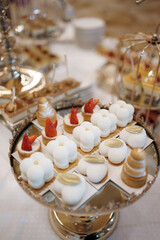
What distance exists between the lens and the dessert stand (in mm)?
694

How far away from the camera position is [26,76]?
→ 1436 millimetres

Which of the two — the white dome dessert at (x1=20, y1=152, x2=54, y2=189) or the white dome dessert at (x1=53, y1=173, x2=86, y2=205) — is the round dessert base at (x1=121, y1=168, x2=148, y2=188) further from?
the white dome dessert at (x1=20, y1=152, x2=54, y2=189)

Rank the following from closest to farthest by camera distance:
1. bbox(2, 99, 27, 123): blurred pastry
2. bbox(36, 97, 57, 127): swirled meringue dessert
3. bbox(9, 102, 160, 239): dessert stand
Answer: bbox(9, 102, 160, 239): dessert stand
bbox(36, 97, 57, 127): swirled meringue dessert
bbox(2, 99, 27, 123): blurred pastry

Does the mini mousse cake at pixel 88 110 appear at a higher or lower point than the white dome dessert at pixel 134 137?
higher

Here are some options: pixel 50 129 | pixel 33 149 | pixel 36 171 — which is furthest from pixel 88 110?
pixel 36 171

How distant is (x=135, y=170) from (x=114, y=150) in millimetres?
125

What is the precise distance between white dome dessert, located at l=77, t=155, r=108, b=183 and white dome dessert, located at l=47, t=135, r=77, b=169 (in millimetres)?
47

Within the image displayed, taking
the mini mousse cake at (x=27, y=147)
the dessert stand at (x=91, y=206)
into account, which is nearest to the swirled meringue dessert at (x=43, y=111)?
the dessert stand at (x=91, y=206)

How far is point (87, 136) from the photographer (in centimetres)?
87

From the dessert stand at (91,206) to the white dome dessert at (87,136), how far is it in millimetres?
162

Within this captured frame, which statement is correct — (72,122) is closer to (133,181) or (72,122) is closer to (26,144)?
(26,144)

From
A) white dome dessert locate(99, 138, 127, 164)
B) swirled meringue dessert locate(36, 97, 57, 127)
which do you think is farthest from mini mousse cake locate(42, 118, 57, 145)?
white dome dessert locate(99, 138, 127, 164)

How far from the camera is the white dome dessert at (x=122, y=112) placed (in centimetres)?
100

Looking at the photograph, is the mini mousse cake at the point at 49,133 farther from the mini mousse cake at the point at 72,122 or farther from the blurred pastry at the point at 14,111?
the blurred pastry at the point at 14,111
